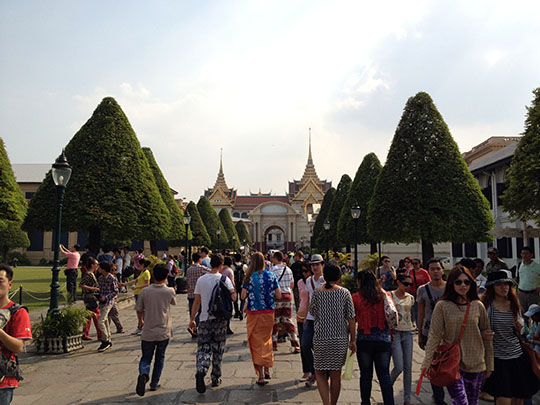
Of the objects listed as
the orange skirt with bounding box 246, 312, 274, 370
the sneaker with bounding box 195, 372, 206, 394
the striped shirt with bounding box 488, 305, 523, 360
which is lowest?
the sneaker with bounding box 195, 372, 206, 394

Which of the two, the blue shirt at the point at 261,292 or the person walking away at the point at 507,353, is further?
the blue shirt at the point at 261,292

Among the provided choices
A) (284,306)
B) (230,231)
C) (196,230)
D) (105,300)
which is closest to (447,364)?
(284,306)

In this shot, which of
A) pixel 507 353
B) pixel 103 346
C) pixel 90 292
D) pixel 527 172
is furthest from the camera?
pixel 527 172

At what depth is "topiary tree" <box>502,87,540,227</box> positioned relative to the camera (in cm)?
1169

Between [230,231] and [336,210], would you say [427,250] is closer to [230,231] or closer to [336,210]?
[336,210]

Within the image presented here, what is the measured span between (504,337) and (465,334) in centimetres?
51

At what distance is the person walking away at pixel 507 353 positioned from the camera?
162 inches

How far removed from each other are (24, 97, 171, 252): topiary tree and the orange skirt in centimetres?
1307

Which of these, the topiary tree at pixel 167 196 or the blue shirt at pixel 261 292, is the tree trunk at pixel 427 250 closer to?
the blue shirt at pixel 261 292

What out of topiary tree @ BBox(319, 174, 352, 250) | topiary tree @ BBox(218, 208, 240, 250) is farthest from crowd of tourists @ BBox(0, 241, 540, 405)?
topiary tree @ BBox(218, 208, 240, 250)

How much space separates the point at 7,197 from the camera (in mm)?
20625

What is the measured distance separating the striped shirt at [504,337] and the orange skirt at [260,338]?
9.56ft

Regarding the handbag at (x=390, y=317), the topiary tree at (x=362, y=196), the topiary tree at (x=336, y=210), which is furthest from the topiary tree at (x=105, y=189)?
the topiary tree at (x=336, y=210)

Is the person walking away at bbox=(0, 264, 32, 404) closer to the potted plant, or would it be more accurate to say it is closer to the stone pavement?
the stone pavement
